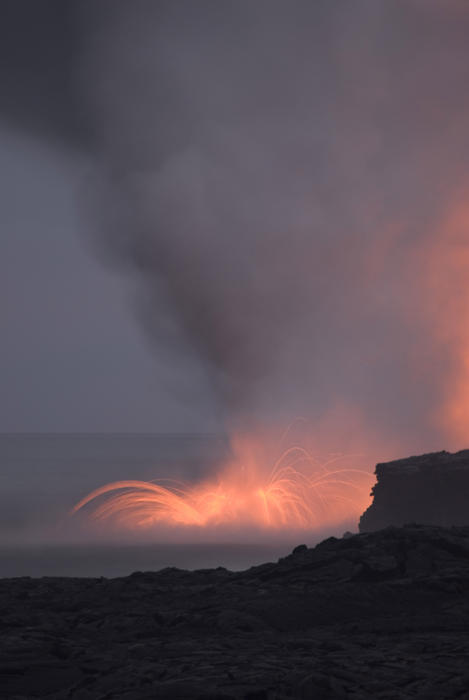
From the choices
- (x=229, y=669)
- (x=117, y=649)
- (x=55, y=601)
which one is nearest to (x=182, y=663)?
(x=229, y=669)

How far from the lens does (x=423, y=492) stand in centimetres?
8281

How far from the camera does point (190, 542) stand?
128750 mm

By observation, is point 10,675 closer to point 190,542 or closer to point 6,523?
point 190,542

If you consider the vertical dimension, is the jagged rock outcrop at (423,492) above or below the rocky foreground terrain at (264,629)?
above

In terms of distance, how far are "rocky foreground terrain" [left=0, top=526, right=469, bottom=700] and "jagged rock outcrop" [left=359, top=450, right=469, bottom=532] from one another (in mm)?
57238

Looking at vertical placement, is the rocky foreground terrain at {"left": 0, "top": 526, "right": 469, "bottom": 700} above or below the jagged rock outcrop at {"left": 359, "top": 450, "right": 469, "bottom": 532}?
below

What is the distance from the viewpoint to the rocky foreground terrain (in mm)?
12414

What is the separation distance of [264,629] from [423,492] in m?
70.1

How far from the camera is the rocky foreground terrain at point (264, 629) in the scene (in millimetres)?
12414

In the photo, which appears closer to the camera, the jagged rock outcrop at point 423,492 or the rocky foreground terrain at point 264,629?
the rocky foreground terrain at point 264,629

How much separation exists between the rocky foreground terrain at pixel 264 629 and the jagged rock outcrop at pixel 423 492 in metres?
57.2

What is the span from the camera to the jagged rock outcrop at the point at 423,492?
79875 mm

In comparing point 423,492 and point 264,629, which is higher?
point 423,492

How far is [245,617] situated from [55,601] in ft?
21.3
